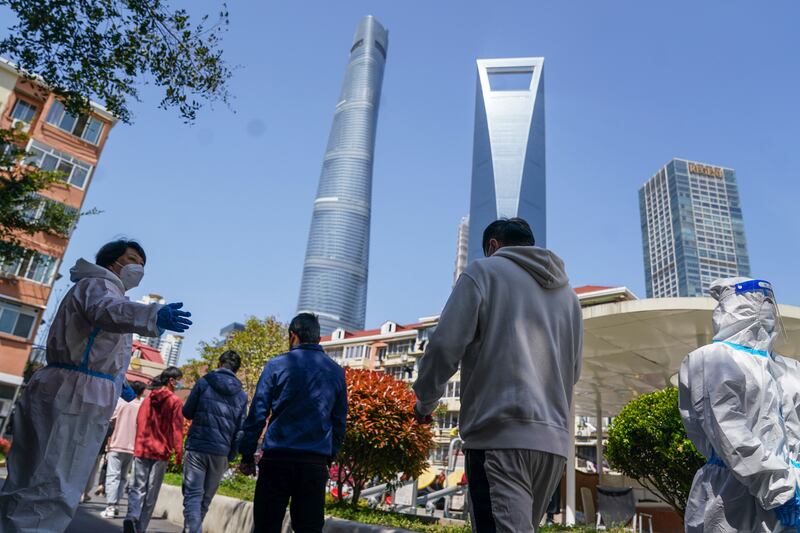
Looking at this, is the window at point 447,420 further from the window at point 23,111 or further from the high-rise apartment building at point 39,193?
the window at point 23,111

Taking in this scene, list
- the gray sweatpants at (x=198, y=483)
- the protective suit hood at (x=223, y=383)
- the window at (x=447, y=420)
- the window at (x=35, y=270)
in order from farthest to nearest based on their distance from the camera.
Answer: the window at (x=447, y=420) → the window at (x=35, y=270) → the protective suit hood at (x=223, y=383) → the gray sweatpants at (x=198, y=483)

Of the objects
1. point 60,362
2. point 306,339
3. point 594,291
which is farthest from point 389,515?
point 594,291

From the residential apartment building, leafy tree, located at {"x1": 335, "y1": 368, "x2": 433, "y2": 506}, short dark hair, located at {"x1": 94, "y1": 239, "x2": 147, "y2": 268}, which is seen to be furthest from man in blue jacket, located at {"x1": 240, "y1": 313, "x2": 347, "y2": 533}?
the residential apartment building

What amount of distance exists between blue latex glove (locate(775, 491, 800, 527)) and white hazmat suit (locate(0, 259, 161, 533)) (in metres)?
2.88

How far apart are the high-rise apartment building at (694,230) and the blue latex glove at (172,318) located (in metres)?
163

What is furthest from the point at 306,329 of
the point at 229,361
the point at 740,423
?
the point at 740,423

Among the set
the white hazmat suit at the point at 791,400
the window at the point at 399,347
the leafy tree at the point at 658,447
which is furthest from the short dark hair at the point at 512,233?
the window at the point at 399,347

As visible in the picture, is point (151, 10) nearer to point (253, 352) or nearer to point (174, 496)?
point (174, 496)

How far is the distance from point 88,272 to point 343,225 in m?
157

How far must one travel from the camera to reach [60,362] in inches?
114

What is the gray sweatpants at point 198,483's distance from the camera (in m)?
4.60

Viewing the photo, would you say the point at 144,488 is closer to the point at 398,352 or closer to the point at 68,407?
the point at 68,407

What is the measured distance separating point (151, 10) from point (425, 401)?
6.11 meters

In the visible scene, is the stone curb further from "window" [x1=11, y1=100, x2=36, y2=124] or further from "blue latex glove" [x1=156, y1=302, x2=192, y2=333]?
"window" [x1=11, y1=100, x2=36, y2=124]
